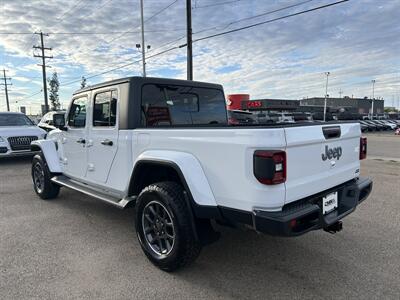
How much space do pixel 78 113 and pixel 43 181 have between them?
1.78 meters

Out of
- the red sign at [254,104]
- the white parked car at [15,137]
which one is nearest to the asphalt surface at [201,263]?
the white parked car at [15,137]

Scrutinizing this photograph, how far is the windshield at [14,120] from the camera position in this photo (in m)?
11.2

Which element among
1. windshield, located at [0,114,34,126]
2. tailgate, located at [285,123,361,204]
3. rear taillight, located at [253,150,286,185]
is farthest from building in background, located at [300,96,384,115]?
rear taillight, located at [253,150,286,185]

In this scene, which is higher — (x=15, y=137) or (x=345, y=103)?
(x=345, y=103)

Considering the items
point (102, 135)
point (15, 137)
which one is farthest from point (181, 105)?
point (15, 137)

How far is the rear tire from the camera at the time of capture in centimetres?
588

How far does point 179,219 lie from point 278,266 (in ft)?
3.99

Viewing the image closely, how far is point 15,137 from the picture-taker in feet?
34.0

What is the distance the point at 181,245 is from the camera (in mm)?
3086

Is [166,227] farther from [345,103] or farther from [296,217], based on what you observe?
[345,103]

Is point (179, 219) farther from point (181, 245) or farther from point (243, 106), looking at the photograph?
point (243, 106)

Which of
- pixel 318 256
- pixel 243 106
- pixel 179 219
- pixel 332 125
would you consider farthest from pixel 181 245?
pixel 243 106

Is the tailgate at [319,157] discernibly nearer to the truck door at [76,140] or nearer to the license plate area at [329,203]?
the license plate area at [329,203]

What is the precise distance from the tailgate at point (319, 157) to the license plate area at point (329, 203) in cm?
8
